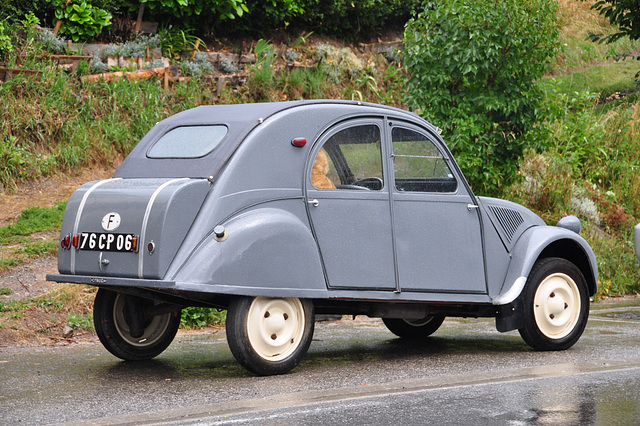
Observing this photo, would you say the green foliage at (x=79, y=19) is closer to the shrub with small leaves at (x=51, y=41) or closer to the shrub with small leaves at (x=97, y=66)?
the shrub with small leaves at (x=51, y=41)

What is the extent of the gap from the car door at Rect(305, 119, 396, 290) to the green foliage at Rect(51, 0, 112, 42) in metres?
8.99

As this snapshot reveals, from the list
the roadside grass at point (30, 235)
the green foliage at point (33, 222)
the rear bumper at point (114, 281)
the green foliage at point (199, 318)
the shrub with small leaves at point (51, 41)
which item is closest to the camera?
the rear bumper at point (114, 281)

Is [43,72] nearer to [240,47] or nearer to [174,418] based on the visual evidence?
[240,47]

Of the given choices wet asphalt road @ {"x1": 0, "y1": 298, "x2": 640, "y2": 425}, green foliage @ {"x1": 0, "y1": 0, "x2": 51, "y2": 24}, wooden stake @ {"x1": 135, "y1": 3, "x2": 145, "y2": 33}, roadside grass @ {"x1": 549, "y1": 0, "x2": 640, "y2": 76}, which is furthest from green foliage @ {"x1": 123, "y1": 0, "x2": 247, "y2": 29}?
roadside grass @ {"x1": 549, "y1": 0, "x2": 640, "y2": 76}

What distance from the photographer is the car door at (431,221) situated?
654 centimetres

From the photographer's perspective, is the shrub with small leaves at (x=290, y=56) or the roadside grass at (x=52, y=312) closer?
the roadside grass at (x=52, y=312)

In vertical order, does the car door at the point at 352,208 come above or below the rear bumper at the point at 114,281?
above

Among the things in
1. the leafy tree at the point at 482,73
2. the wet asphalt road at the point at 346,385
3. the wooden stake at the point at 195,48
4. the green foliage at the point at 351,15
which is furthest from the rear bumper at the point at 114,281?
the green foliage at the point at 351,15

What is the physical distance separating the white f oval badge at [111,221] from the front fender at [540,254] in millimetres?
A: 3127

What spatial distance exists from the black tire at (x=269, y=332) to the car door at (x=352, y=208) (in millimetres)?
359

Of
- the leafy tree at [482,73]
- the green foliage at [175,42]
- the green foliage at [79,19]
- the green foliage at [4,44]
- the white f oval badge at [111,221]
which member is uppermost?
the green foliage at [79,19]

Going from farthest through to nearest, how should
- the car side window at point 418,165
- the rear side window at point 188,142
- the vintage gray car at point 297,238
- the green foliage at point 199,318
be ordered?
the green foliage at point 199,318, the car side window at point 418,165, the rear side window at point 188,142, the vintage gray car at point 297,238

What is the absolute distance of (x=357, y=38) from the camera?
1823 centimetres

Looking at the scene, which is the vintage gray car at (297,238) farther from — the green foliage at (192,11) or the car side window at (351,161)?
the green foliage at (192,11)
